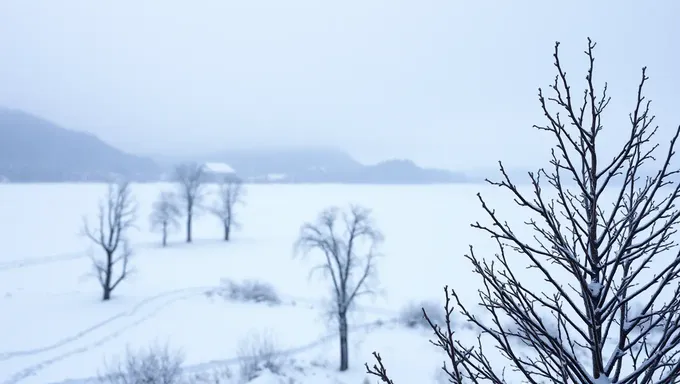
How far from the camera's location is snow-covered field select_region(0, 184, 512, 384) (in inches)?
678

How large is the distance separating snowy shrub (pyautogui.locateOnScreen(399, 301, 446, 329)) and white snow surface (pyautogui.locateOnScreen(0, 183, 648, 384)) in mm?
743

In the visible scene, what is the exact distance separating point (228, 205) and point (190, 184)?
5.45 meters

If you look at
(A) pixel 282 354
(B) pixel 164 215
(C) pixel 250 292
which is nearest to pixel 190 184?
(B) pixel 164 215

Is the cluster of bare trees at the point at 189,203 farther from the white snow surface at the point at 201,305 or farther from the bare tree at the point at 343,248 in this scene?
the bare tree at the point at 343,248

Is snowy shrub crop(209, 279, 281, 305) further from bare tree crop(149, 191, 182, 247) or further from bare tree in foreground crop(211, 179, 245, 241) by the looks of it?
bare tree in foreground crop(211, 179, 245, 241)

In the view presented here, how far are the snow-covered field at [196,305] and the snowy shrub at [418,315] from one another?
723 millimetres

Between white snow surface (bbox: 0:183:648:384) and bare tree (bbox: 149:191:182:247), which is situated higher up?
bare tree (bbox: 149:191:182:247)

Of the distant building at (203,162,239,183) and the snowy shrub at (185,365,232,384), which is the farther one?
the distant building at (203,162,239,183)

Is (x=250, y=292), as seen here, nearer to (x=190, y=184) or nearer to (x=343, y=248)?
(x=343, y=248)

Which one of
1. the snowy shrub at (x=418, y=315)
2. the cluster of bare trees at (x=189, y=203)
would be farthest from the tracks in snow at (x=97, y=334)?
the cluster of bare trees at (x=189, y=203)

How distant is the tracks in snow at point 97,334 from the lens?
15.9 metres

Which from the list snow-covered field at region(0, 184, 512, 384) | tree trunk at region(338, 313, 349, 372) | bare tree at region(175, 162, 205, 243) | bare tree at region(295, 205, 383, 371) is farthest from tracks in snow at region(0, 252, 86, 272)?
tree trunk at region(338, 313, 349, 372)

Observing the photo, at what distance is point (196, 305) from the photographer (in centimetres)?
2466

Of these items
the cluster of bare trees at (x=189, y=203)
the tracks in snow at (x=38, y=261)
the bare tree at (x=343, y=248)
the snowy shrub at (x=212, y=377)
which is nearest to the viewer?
the snowy shrub at (x=212, y=377)
